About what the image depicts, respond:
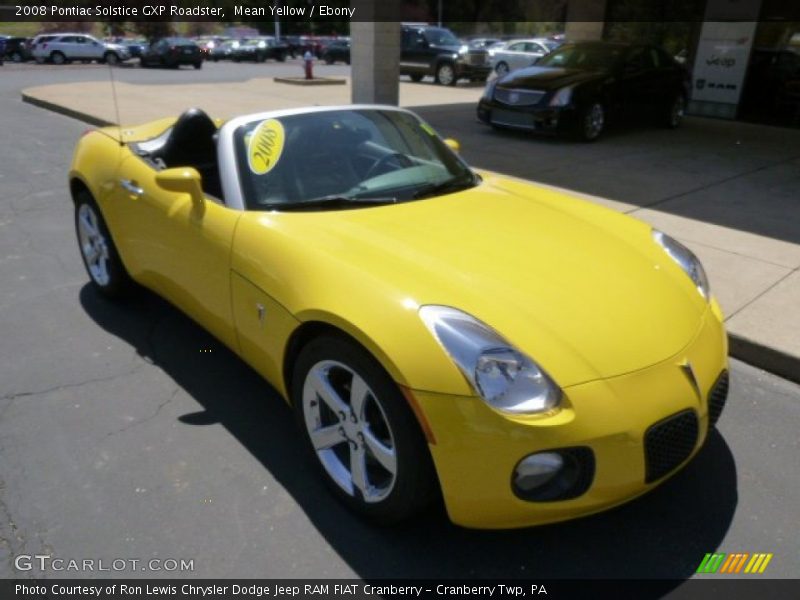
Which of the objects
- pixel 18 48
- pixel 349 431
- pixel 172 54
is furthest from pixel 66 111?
pixel 18 48

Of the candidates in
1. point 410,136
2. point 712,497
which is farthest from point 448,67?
point 712,497

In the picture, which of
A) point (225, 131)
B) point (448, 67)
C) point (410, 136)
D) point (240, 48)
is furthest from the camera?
point (240, 48)

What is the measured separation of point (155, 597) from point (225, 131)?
2.03 m

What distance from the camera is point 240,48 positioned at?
36250 millimetres

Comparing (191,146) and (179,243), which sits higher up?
(191,146)

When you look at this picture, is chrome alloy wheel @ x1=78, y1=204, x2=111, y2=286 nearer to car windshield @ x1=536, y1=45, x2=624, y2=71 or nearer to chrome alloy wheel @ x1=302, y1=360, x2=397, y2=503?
chrome alloy wheel @ x1=302, y1=360, x2=397, y2=503

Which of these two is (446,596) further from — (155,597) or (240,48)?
(240,48)

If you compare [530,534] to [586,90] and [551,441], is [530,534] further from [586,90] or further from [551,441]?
[586,90]

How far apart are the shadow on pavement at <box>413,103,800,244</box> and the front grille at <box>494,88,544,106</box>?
1.83 ft

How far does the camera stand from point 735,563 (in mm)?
2209

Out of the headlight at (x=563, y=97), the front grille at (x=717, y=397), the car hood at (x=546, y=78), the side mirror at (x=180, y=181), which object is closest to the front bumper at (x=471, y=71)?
the car hood at (x=546, y=78)

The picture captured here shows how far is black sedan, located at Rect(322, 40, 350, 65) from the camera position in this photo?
3412 cm

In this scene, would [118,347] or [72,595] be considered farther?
[118,347]

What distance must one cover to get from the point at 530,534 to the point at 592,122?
8525 mm
